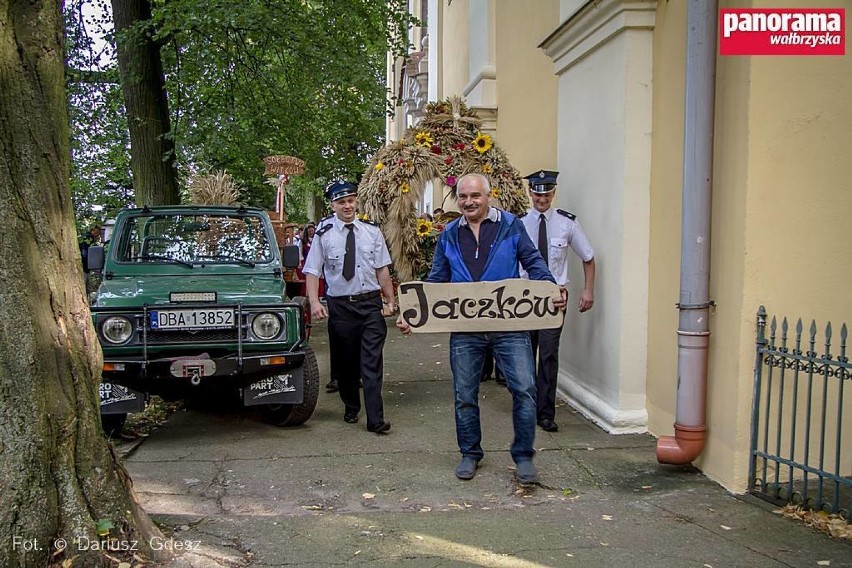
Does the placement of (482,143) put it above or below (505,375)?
above

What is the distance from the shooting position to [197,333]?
19.7 ft

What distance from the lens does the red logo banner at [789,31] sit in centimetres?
450

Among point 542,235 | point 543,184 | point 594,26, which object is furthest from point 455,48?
point 542,235

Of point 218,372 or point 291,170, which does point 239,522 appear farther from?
point 291,170

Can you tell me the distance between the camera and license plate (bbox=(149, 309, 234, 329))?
5914 millimetres

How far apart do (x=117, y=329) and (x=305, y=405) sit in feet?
5.14

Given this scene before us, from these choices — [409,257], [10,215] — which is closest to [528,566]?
[10,215]

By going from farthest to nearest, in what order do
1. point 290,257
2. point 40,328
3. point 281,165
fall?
point 281,165
point 290,257
point 40,328

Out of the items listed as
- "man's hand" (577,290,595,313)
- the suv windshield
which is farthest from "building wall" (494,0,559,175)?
the suv windshield

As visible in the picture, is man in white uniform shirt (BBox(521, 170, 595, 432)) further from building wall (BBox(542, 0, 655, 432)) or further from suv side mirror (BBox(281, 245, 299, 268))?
suv side mirror (BBox(281, 245, 299, 268))

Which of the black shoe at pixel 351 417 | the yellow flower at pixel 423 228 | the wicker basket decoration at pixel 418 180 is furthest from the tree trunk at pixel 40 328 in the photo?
the yellow flower at pixel 423 228

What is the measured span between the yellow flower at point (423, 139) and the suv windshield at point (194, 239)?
1868mm

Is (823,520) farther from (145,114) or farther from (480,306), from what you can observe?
(145,114)

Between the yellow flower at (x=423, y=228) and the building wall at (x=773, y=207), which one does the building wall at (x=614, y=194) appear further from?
the yellow flower at (x=423, y=228)
